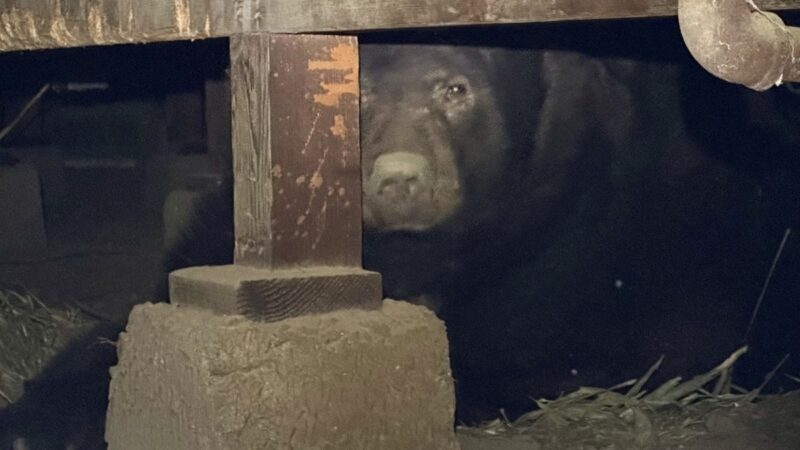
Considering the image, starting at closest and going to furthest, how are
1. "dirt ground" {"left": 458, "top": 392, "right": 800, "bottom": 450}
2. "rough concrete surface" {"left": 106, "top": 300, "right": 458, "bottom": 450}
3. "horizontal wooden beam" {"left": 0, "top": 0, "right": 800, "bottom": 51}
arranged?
"horizontal wooden beam" {"left": 0, "top": 0, "right": 800, "bottom": 51}
"rough concrete surface" {"left": 106, "top": 300, "right": 458, "bottom": 450}
"dirt ground" {"left": 458, "top": 392, "right": 800, "bottom": 450}

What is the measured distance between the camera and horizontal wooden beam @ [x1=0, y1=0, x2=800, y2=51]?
1701 millimetres

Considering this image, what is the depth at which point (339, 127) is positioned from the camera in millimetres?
1990

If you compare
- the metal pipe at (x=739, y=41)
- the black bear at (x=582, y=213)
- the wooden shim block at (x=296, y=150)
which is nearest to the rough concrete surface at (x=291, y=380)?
the wooden shim block at (x=296, y=150)

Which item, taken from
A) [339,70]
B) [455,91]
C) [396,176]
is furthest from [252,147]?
[455,91]

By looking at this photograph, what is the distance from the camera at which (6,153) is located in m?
4.52

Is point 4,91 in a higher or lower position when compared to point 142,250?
higher

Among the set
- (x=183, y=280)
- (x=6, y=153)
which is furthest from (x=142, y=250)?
(x=183, y=280)

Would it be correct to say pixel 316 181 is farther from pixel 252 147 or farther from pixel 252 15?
pixel 252 15

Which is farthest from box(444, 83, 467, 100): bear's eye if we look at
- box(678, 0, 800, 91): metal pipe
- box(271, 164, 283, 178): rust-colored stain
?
box(678, 0, 800, 91): metal pipe

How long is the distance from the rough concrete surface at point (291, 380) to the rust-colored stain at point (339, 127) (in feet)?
0.89

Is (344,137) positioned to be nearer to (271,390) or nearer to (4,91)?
(271,390)

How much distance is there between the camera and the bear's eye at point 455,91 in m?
3.45

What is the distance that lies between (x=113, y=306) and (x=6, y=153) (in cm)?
65

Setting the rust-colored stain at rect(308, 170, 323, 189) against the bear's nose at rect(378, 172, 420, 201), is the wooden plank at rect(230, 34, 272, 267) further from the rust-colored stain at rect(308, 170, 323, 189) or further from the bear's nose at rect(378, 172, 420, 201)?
the bear's nose at rect(378, 172, 420, 201)
